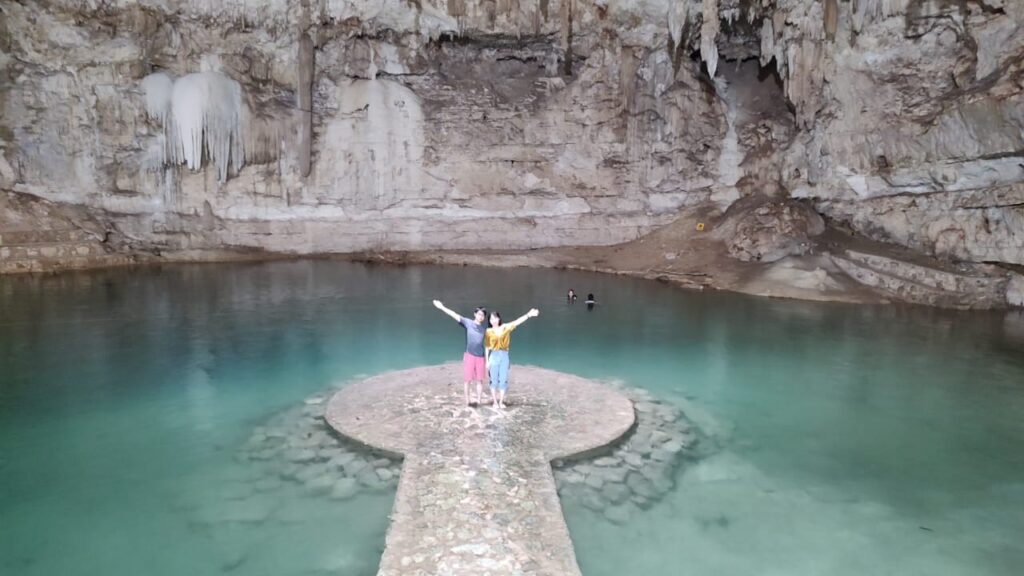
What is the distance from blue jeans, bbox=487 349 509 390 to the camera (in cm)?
791

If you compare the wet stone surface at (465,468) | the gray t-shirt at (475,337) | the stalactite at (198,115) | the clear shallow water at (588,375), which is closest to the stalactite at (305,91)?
the stalactite at (198,115)

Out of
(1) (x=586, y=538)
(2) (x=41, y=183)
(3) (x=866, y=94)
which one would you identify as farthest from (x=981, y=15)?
(2) (x=41, y=183)

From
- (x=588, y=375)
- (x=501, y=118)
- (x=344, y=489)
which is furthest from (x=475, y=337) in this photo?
(x=501, y=118)

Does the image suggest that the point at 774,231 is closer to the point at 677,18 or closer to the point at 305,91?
the point at 677,18

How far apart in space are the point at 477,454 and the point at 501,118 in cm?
1989

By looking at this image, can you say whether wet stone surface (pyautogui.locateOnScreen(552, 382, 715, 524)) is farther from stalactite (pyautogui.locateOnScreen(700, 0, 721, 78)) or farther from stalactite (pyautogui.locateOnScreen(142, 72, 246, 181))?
stalactite (pyautogui.locateOnScreen(142, 72, 246, 181))

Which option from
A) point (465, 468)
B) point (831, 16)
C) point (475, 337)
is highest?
point (831, 16)

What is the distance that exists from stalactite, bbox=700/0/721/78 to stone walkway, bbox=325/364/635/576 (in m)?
15.1

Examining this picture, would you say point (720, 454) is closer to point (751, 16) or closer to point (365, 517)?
point (365, 517)

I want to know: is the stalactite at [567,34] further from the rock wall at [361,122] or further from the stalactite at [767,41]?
the stalactite at [767,41]

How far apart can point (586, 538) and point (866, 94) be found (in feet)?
61.7

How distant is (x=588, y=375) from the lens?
10.4 meters

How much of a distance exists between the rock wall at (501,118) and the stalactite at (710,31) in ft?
0.25

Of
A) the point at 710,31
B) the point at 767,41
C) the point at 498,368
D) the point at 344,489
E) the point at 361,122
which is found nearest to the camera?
the point at 344,489
